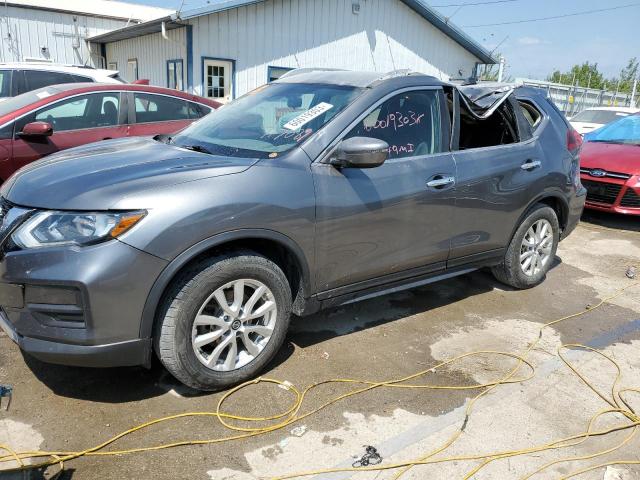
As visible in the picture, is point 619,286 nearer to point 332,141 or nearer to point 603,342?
point 603,342

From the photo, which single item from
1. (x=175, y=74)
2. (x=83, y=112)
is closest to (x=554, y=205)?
(x=83, y=112)

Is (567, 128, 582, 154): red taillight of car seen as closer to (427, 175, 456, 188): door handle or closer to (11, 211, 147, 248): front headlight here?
(427, 175, 456, 188): door handle

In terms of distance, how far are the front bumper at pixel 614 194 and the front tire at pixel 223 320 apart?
252 inches

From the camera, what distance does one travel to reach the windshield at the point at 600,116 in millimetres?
12727

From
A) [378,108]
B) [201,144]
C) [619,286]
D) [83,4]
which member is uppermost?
[83,4]

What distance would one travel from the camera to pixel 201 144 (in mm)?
3529

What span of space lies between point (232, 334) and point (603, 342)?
288 cm

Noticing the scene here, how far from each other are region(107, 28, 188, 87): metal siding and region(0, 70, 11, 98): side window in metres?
5.44

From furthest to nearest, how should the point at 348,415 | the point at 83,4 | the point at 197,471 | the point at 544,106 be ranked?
the point at 83,4 → the point at 544,106 → the point at 348,415 → the point at 197,471

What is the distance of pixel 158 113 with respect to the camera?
Answer: 643cm

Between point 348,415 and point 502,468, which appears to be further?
point 348,415

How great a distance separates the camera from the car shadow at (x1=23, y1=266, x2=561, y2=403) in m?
3.07

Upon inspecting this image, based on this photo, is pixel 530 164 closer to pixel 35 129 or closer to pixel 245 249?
pixel 245 249

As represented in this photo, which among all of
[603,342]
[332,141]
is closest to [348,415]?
[332,141]
